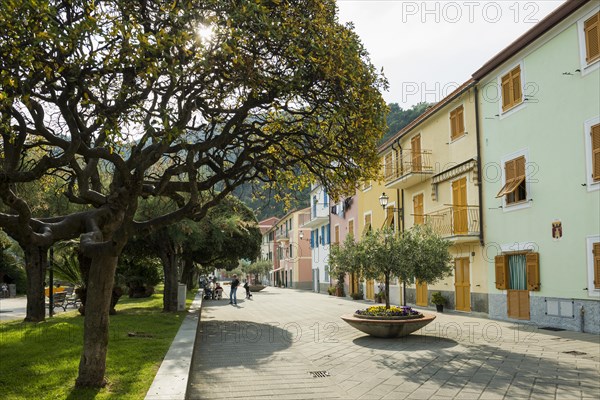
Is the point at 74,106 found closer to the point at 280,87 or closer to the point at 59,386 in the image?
the point at 280,87

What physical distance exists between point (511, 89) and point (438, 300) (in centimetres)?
905

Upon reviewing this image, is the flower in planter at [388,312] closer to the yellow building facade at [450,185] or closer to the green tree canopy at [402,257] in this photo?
the green tree canopy at [402,257]

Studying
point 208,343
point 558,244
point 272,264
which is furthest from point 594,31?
point 272,264

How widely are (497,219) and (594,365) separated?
9499 millimetres

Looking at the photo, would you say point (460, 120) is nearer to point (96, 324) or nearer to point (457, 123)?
point (457, 123)

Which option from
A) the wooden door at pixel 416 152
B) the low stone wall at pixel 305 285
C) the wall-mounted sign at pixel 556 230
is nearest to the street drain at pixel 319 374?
the wall-mounted sign at pixel 556 230

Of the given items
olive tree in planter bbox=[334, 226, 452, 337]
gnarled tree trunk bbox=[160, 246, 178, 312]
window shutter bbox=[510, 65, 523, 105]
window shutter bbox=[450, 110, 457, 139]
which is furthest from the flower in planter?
window shutter bbox=[450, 110, 457, 139]

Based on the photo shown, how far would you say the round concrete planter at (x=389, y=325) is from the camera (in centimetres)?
1268

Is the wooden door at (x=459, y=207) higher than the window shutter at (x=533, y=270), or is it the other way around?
the wooden door at (x=459, y=207)

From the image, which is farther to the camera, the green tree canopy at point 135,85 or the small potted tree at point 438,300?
the small potted tree at point 438,300

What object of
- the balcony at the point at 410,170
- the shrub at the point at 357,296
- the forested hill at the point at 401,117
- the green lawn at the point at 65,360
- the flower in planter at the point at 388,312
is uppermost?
Answer: the forested hill at the point at 401,117

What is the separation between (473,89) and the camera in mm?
19797

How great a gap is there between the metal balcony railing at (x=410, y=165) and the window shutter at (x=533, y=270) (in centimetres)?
765

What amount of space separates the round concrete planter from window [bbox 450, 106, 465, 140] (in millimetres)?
10140
